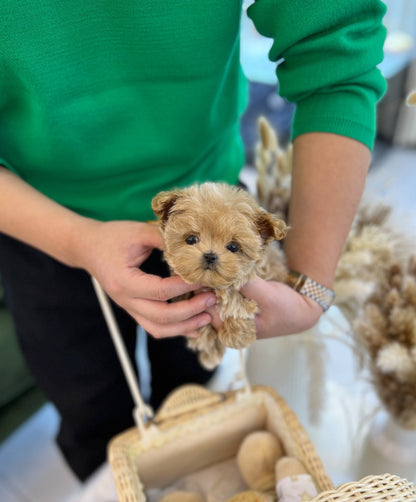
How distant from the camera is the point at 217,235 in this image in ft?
1.36

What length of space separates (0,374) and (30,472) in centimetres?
35

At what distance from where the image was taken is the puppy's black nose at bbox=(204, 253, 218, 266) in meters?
0.41

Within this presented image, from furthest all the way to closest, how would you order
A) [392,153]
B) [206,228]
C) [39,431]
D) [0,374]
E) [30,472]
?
[392,153] → [39,431] → [30,472] → [0,374] → [206,228]

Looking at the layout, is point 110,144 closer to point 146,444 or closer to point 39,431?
point 146,444

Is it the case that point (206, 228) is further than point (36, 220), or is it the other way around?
point (36, 220)

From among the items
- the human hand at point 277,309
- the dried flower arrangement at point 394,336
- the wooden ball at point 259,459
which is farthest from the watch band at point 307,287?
the wooden ball at point 259,459

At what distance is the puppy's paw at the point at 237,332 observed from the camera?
1.59ft

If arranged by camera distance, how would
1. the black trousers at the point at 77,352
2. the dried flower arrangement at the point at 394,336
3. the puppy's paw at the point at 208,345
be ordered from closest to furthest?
the puppy's paw at the point at 208,345 → the dried flower arrangement at the point at 394,336 → the black trousers at the point at 77,352

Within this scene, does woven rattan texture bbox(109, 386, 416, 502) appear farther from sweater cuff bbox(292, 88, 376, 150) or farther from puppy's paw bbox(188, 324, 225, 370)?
sweater cuff bbox(292, 88, 376, 150)

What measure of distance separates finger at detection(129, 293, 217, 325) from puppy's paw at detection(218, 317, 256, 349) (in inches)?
1.4

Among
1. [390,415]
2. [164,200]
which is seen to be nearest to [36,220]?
[164,200]

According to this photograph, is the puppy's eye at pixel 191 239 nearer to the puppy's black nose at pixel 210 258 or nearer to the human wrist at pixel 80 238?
the puppy's black nose at pixel 210 258

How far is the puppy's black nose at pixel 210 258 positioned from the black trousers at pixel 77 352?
332 mm

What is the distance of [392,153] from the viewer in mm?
2178
